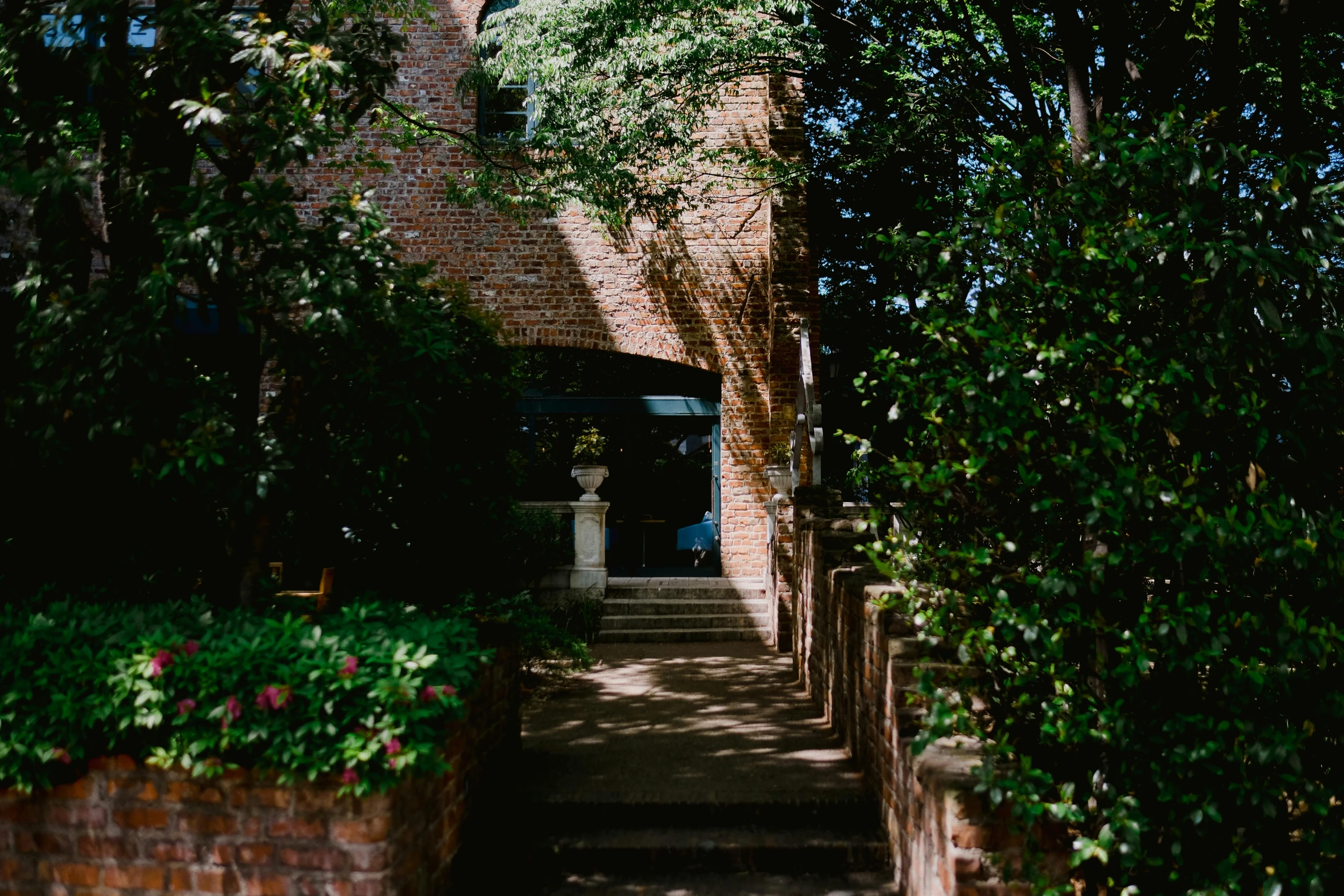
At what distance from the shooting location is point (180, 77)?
4125 mm

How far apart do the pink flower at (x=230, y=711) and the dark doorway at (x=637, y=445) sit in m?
8.57

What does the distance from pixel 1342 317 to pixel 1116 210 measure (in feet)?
2.67

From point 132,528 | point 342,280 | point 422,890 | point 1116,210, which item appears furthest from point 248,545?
point 1116,210

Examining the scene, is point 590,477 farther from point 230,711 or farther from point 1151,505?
point 1151,505

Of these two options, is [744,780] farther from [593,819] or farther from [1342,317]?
[1342,317]

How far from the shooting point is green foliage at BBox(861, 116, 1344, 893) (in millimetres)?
3045

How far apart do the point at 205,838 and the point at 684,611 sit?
698 centimetres

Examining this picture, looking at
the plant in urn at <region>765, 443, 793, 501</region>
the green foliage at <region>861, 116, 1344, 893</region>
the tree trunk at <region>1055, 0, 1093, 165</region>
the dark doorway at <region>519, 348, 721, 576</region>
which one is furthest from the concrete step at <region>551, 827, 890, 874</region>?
the dark doorway at <region>519, 348, 721, 576</region>

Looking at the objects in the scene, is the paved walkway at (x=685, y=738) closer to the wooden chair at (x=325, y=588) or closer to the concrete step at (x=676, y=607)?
the concrete step at (x=676, y=607)

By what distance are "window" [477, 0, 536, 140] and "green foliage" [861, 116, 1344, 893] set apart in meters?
9.13

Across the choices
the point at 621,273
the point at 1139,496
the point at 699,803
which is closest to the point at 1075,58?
the point at 1139,496

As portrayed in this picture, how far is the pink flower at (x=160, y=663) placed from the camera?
3.43m

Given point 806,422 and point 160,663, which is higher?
point 806,422

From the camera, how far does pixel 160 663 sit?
3.43 meters
